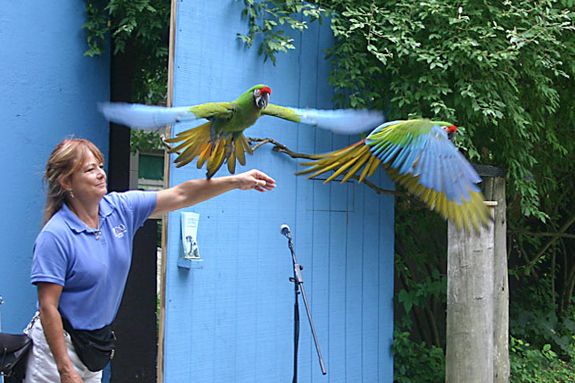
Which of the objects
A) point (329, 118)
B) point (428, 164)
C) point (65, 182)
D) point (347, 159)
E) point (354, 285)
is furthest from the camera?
point (354, 285)

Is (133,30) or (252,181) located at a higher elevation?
(133,30)

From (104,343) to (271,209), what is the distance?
1.67 m

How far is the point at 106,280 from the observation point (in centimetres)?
183

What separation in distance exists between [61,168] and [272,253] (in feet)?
5.67

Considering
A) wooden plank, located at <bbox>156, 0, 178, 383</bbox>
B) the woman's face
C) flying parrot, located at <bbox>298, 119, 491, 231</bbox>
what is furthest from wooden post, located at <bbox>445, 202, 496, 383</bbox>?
the woman's face

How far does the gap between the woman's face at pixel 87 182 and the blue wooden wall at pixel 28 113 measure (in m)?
1.30

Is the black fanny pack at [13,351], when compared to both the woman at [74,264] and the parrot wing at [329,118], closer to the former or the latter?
the woman at [74,264]

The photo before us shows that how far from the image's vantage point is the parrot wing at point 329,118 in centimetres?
207

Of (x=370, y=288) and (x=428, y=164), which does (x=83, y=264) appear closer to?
(x=428, y=164)

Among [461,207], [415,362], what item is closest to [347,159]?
[461,207]

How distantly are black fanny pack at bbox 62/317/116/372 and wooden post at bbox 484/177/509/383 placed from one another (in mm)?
2511

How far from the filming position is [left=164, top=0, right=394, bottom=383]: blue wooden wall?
309cm

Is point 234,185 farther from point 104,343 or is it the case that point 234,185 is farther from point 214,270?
point 214,270

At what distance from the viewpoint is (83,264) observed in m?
1.79
